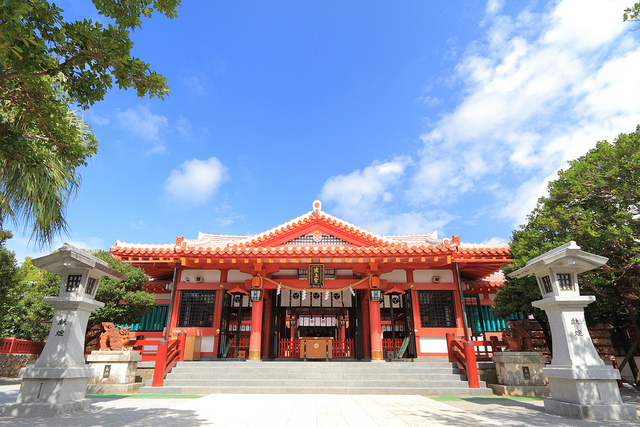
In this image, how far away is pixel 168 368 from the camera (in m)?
9.41

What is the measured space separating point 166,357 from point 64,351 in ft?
11.7

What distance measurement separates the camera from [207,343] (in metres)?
11.7

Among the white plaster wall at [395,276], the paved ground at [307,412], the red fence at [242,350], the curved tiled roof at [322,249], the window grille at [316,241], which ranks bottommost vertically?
the paved ground at [307,412]

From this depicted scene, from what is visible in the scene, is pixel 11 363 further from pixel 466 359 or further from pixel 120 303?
pixel 466 359

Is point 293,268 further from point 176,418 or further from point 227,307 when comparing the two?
point 176,418

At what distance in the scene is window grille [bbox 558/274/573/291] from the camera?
6206 millimetres

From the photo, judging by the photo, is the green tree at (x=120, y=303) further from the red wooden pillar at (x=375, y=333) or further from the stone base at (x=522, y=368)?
the stone base at (x=522, y=368)

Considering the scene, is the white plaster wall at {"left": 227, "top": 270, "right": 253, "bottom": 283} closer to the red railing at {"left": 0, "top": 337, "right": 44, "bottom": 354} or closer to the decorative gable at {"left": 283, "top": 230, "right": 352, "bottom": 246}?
the decorative gable at {"left": 283, "top": 230, "right": 352, "bottom": 246}

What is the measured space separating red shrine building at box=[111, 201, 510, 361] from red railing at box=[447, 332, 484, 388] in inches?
52.0

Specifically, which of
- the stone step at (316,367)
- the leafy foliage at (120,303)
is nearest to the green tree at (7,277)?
the leafy foliage at (120,303)

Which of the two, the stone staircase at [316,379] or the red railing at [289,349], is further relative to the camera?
the red railing at [289,349]

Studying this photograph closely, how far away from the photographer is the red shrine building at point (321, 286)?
11.0 meters

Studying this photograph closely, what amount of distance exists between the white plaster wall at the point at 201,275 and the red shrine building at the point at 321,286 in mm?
37

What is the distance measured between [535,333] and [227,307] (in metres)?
10.5
